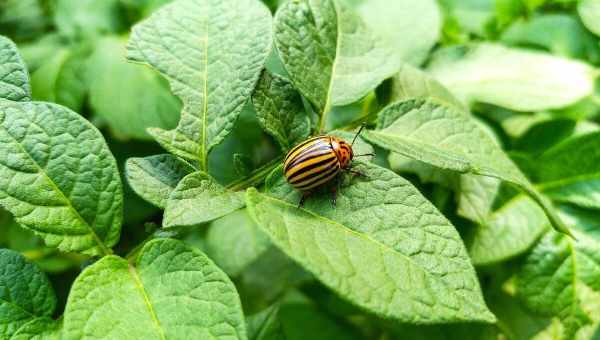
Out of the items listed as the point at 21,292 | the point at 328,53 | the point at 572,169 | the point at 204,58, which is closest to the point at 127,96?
the point at 204,58

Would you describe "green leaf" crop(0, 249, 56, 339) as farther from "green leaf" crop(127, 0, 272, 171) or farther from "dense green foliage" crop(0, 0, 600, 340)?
"green leaf" crop(127, 0, 272, 171)

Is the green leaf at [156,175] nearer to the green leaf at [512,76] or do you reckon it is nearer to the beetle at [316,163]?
→ the beetle at [316,163]

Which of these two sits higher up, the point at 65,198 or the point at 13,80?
the point at 13,80

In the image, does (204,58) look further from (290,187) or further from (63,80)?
(63,80)

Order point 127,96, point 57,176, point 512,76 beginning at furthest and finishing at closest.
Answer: point 127,96 < point 512,76 < point 57,176

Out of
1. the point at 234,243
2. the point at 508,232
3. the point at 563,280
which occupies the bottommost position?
the point at 234,243

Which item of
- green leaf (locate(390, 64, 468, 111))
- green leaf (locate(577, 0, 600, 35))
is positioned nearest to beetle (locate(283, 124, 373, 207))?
green leaf (locate(390, 64, 468, 111))

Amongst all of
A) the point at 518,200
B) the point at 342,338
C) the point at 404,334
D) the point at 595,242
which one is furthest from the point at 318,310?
the point at 595,242
